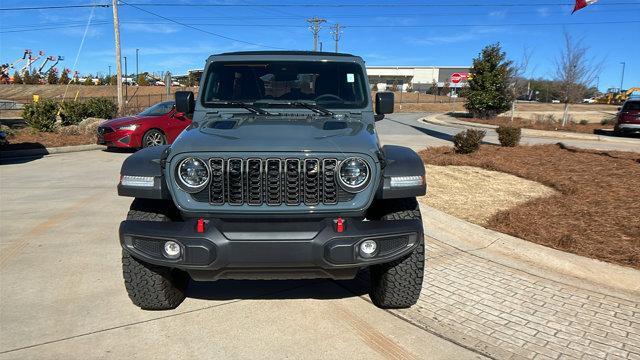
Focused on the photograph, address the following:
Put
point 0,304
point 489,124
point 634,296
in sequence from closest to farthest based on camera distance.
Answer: point 0,304
point 634,296
point 489,124

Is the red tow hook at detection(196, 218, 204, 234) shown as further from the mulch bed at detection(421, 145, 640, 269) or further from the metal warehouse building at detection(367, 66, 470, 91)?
the metal warehouse building at detection(367, 66, 470, 91)

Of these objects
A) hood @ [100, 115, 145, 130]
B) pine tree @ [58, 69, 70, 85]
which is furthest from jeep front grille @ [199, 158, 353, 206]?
pine tree @ [58, 69, 70, 85]

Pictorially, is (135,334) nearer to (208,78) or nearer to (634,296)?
(208,78)

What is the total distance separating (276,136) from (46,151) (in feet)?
40.0

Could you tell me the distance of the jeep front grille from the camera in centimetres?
296

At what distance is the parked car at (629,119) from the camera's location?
67.5ft

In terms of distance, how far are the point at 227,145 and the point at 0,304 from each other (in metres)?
2.37

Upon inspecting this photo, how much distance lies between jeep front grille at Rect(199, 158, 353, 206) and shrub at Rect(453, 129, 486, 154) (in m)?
9.26

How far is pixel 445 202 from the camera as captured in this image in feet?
22.6

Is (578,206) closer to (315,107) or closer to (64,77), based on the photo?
(315,107)

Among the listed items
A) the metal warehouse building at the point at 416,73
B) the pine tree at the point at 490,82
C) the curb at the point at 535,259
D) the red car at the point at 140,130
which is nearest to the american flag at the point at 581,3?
the curb at the point at 535,259

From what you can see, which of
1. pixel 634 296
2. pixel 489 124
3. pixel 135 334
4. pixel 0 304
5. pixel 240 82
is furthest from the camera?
pixel 489 124

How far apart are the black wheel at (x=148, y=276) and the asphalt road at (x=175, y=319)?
134mm

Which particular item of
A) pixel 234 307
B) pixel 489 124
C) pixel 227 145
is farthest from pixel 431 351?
pixel 489 124
